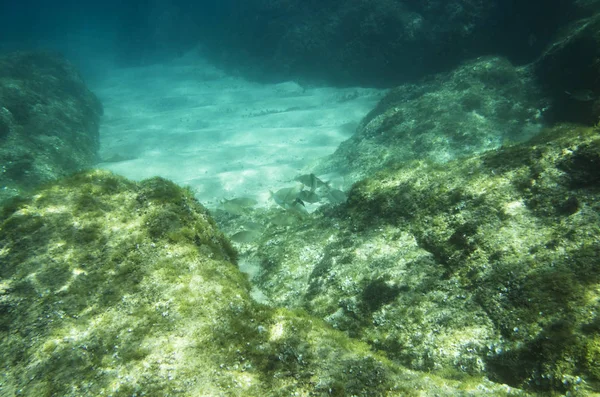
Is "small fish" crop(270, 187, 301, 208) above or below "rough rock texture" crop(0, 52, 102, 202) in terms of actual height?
below

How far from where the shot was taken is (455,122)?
745 cm

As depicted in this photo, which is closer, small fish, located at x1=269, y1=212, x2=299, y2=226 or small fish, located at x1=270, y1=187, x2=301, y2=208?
small fish, located at x1=269, y1=212, x2=299, y2=226

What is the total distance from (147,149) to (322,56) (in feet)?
32.5

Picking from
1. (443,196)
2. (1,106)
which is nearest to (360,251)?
(443,196)

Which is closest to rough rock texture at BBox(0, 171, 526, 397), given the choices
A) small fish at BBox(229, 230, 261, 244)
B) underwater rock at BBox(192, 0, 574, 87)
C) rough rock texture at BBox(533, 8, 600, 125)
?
small fish at BBox(229, 230, 261, 244)

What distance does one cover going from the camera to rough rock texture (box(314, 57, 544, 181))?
6962 mm

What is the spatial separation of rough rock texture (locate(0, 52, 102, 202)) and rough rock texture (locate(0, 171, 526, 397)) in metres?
4.36

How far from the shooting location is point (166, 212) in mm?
2668

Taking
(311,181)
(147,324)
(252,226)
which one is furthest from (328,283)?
(311,181)

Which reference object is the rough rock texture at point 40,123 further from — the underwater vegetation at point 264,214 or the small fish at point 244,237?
the small fish at point 244,237

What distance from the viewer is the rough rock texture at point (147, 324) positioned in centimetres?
168

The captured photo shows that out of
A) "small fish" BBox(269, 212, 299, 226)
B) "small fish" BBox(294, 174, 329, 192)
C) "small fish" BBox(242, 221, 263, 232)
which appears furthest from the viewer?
"small fish" BBox(294, 174, 329, 192)

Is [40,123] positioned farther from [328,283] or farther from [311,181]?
[328,283]

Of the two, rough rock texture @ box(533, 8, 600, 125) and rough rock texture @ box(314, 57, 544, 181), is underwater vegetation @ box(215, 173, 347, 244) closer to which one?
rough rock texture @ box(314, 57, 544, 181)
